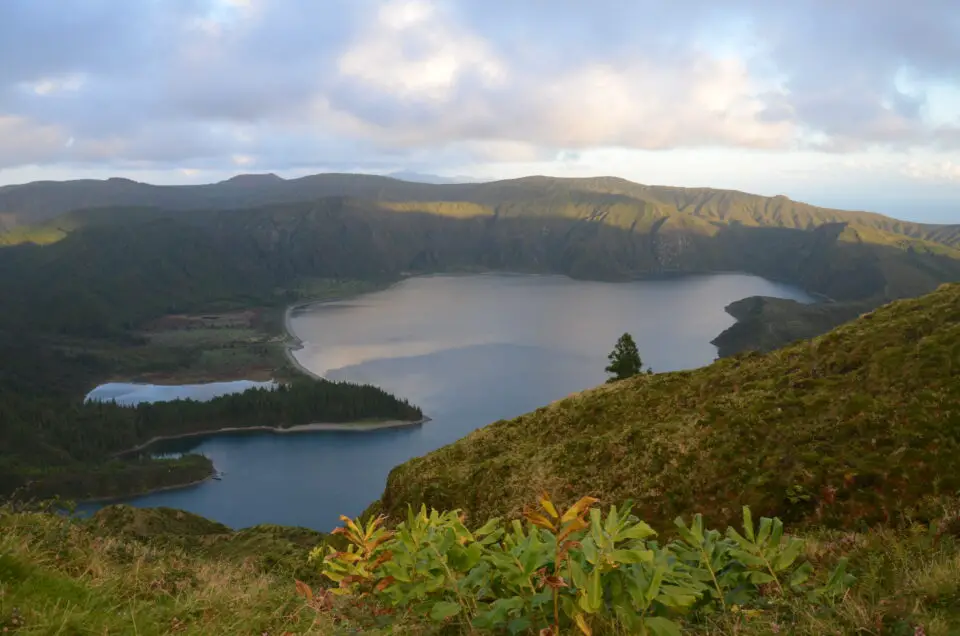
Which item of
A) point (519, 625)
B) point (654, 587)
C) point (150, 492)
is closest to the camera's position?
point (654, 587)

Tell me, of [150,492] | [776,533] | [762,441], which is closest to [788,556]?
[776,533]

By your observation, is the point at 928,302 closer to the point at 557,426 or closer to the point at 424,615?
the point at 557,426

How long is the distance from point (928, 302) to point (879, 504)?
41.8 ft

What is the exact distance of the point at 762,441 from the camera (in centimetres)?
1612

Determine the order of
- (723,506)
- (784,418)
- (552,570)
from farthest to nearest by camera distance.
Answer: (784,418) < (723,506) < (552,570)

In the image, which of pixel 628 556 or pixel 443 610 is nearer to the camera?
pixel 628 556

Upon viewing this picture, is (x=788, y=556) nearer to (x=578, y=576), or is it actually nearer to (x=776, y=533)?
(x=776, y=533)

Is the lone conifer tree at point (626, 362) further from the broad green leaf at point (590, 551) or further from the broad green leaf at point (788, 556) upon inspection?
the broad green leaf at point (590, 551)

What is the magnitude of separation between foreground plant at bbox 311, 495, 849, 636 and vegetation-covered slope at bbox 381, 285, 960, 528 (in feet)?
24.3

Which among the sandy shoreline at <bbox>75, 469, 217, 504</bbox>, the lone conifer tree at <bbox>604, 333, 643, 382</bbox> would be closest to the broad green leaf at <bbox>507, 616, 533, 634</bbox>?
the lone conifer tree at <bbox>604, 333, 643, 382</bbox>

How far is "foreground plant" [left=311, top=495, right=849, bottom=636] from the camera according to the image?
3.80m

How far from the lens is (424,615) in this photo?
4734 mm

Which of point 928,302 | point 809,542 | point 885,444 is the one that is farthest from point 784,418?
point 809,542

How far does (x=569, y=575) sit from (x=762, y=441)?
1412 cm
